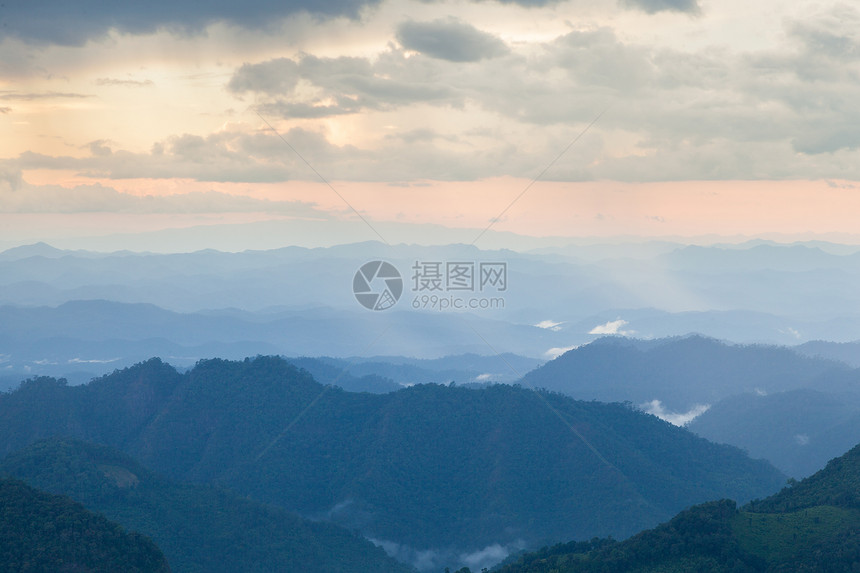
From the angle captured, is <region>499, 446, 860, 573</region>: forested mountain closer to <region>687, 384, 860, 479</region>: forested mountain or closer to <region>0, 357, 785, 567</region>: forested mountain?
<region>0, 357, 785, 567</region>: forested mountain

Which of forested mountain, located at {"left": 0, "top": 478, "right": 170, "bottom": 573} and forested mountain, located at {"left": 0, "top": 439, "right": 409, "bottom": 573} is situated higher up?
forested mountain, located at {"left": 0, "top": 478, "right": 170, "bottom": 573}

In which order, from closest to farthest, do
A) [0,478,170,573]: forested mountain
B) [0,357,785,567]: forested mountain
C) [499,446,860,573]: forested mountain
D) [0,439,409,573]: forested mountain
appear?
[499,446,860,573]: forested mountain < [0,478,170,573]: forested mountain < [0,439,409,573]: forested mountain < [0,357,785,567]: forested mountain

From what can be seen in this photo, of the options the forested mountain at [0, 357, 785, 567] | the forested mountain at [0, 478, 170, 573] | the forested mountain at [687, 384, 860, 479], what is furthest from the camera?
the forested mountain at [687, 384, 860, 479]

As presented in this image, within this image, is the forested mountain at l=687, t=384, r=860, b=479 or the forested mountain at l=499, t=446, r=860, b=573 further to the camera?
the forested mountain at l=687, t=384, r=860, b=479

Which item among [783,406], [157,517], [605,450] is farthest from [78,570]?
[783,406]

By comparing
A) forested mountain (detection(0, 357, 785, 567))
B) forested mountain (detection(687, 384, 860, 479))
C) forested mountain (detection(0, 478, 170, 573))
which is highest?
forested mountain (detection(0, 478, 170, 573))

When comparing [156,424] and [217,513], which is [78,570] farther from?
[156,424]

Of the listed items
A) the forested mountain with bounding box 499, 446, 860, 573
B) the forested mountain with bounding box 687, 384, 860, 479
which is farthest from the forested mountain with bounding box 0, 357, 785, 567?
the forested mountain with bounding box 499, 446, 860, 573
